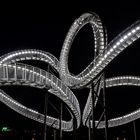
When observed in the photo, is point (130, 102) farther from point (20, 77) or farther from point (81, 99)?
point (20, 77)

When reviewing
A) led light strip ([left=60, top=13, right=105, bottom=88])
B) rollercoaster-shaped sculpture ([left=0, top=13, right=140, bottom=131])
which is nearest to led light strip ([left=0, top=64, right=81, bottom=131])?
rollercoaster-shaped sculpture ([left=0, top=13, right=140, bottom=131])

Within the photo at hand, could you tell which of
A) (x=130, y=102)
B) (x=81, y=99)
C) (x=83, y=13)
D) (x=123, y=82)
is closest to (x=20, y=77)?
(x=83, y=13)

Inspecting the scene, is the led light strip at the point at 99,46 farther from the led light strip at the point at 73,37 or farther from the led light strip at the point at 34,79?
the led light strip at the point at 34,79

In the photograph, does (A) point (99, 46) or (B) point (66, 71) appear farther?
(B) point (66, 71)

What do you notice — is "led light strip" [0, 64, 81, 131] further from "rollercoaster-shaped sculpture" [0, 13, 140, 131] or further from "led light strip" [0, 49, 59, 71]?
"led light strip" [0, 49, 59, 71]

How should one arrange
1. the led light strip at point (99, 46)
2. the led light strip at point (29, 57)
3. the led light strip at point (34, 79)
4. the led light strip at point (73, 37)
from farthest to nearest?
the led light strip at point (29, 57), the led light strip at point (73, 37), the led light strip at point (34, 79), the led light strip at point (99, 46)

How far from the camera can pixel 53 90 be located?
23.9 m

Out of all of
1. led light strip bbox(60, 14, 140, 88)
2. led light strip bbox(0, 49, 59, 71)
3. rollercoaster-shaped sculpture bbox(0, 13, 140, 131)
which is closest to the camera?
led light strip bbox(60, 14, 140, 88)

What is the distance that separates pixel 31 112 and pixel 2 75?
14.4 meters

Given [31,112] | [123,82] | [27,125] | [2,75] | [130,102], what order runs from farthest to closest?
[27,125] < [130,102] < [31,112] < [123,82] < [2,75]

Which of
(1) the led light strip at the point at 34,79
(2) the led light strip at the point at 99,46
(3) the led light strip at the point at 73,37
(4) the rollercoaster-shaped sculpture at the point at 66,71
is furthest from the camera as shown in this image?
(3) the led light strip at the point at 73,37

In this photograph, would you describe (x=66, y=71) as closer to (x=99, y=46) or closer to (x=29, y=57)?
(x=29, y=57)

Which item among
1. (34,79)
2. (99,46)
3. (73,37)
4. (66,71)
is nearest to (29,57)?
(66,71)

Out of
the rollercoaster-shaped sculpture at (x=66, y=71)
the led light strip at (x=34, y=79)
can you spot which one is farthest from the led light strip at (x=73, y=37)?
the led light strip at (x=34, y=79)
